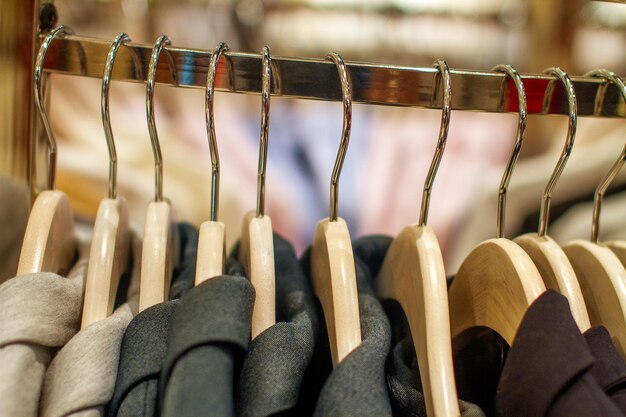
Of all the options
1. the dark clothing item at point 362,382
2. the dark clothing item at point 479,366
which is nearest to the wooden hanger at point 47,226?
the dark clothing item at point 362,382

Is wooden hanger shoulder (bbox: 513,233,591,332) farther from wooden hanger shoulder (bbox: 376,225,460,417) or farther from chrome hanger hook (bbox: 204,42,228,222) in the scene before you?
chrome hanger hook (bbox: 204,42,228,222)

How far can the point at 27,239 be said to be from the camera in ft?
1.24

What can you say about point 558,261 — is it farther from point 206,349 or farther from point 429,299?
point 206,349

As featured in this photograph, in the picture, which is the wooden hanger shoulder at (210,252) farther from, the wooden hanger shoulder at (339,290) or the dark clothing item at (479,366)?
the dark clothing item at (479,366)

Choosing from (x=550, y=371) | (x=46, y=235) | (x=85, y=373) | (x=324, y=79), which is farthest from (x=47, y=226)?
(x=550, y=371)

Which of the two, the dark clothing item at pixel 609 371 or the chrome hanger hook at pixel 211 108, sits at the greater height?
the chrome hanger hook at pixel 211 108

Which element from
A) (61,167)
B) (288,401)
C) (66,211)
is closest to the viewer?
(288,401)

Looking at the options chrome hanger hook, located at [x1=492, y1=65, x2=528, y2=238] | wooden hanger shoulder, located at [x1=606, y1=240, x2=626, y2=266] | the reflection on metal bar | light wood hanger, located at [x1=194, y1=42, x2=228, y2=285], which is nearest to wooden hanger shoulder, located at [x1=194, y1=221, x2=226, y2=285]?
light wood hanger, located at [x1=194, y1=42, x2=228, y2=285]

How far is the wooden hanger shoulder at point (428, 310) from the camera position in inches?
13.3

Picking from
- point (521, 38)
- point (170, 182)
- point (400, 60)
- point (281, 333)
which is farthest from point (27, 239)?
point (521, 38)

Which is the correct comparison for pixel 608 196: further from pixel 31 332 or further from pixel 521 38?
pixel 31 332

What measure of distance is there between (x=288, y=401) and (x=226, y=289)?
0.24ft

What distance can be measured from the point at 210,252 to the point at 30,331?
4.5 inches

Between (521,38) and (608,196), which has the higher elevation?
(521,38)
